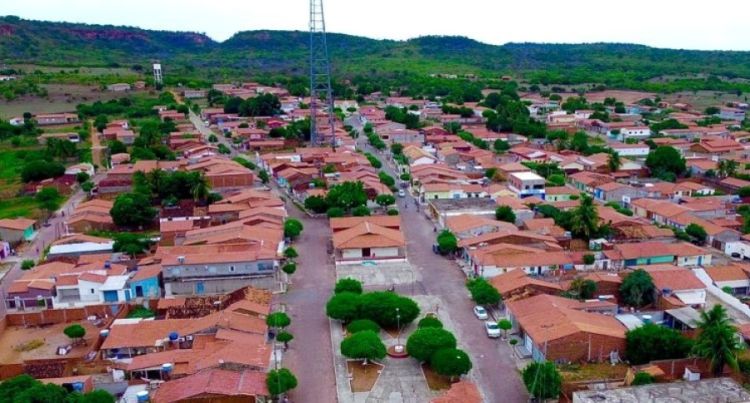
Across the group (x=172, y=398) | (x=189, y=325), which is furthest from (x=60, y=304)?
(x=172, y=398)

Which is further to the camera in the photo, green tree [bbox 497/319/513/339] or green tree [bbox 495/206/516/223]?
green tree [bbox 495/206/516/223]

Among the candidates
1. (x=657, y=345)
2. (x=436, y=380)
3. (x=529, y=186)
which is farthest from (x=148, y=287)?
(x=529, y=186)

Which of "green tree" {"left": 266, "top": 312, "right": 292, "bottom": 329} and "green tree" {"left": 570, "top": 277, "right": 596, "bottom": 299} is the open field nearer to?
"green tree" {"left": 266, "top": 312, "right": 292, "bottom": 329}

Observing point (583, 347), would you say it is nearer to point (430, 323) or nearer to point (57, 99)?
point (430, 323)

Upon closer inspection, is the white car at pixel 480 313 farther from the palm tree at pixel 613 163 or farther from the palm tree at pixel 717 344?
the palm tree at pixel 613 163

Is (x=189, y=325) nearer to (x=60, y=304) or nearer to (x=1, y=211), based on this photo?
(x=60, y=304)

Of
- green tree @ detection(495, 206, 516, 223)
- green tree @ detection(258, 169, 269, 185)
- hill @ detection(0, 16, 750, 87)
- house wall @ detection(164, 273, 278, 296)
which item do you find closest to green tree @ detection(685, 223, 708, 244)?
green tree @ detection(495, 206, 516, 223)
